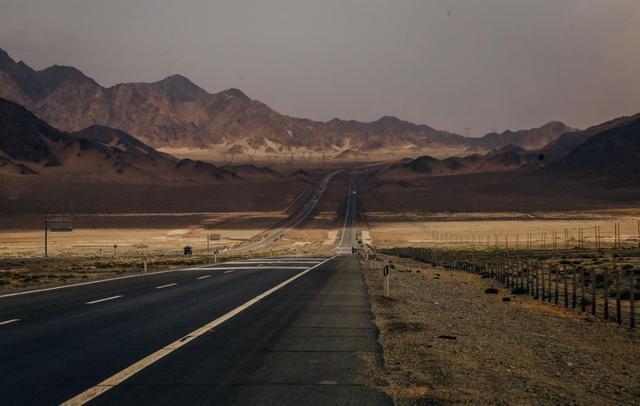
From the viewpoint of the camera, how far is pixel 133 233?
127625 mm

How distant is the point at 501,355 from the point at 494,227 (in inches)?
4905

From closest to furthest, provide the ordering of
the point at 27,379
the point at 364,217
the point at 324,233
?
1. the point at 27,379
2. the point at 324,233
3. the point at 364,217

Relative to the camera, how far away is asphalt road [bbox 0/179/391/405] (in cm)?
856

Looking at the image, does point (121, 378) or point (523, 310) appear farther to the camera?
point (523, 310)

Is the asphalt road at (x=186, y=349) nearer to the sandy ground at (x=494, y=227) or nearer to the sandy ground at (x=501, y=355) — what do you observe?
the sandy ground at (x=501, y=355)

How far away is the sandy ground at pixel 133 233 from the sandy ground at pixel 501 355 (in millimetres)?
71035

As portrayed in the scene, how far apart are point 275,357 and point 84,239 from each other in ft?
370

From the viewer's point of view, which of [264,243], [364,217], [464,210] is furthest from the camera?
[464,210]

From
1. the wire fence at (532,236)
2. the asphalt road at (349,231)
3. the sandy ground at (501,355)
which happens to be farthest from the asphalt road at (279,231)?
the sandy ground at (501,355)

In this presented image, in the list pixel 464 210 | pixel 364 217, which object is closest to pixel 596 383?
pixel 364 217

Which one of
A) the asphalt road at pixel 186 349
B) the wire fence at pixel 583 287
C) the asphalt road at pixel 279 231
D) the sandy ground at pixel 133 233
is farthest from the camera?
the asphalt road at pixel 279 231

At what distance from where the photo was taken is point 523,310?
21.8 meters

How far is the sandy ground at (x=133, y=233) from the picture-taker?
9531 cm

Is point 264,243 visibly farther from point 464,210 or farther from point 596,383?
point 596,383
